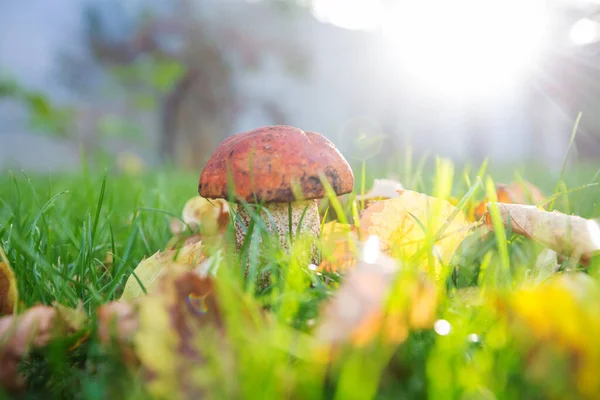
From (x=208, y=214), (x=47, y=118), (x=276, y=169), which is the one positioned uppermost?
(x=276, y=169)

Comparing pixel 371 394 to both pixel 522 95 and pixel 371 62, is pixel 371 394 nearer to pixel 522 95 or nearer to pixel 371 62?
pixel 371 62

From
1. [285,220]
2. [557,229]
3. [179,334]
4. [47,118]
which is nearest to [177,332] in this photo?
[179,334]

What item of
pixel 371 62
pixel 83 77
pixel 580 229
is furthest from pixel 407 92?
Result: pixel 580 229

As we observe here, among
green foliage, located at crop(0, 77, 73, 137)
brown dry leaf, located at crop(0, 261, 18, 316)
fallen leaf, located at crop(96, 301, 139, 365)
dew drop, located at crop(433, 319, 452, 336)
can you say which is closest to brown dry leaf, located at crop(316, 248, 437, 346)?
dew drop, located at crop(433, 319, 452, 336)

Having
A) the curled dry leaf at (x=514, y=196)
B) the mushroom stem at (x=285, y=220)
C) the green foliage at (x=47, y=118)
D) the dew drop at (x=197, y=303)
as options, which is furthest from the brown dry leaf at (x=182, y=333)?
the green foliage at (x=47, y=118)

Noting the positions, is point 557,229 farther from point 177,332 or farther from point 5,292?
point 5,292

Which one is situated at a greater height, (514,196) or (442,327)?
(442,327)
